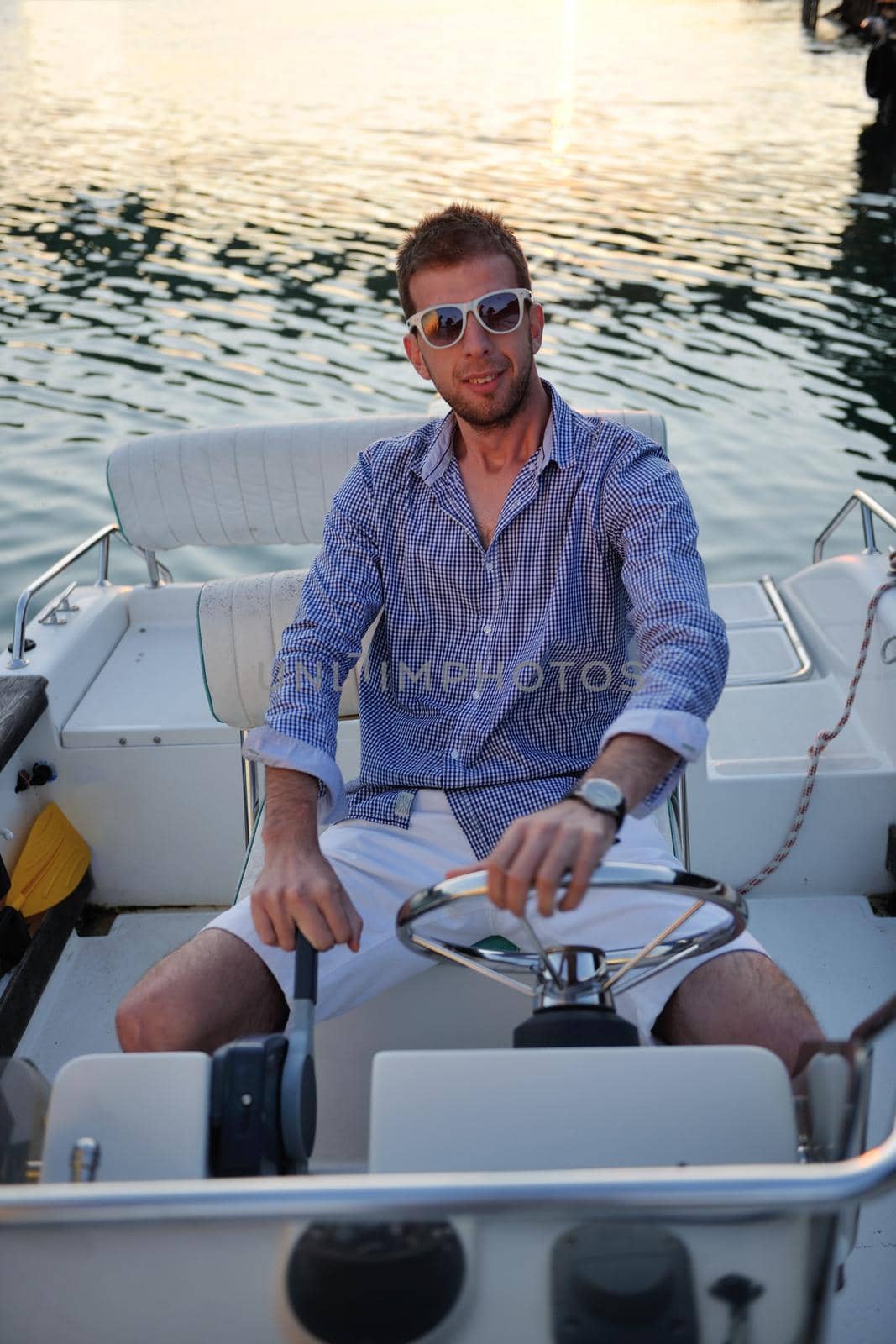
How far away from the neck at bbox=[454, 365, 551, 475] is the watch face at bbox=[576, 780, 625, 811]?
717 millimetres

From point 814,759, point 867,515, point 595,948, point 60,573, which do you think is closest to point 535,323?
point 595,948

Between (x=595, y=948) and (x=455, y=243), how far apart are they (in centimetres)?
101

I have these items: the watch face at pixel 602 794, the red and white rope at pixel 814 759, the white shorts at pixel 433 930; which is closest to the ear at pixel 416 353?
the white shorts at pixel 433 930

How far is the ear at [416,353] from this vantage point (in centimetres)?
185

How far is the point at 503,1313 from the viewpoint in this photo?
93 centimetres

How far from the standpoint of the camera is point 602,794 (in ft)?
4.17

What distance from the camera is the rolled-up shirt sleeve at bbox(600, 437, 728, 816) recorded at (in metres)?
1.44

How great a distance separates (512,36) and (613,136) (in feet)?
30.0

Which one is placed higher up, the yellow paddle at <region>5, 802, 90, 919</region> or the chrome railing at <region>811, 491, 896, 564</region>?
the chrome railing at <region>811, 491, 896, 564</region>

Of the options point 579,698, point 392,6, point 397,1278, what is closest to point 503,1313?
point 397,1278

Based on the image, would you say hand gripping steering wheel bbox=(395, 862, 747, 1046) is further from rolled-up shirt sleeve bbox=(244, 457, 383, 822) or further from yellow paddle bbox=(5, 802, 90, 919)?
yellow paddle bbox=(5, 802, 90, 919)

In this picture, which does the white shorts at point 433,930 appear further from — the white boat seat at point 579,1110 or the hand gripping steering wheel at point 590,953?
the white boat seat at point 579,1110

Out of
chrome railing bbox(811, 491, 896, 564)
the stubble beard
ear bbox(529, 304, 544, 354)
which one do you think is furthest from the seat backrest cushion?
chrome railing bbox(811, 491, 896, 564)

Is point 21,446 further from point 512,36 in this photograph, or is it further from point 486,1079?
point 512,36
